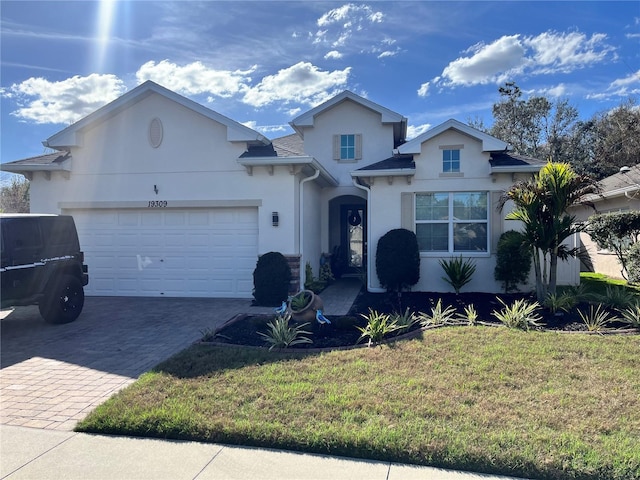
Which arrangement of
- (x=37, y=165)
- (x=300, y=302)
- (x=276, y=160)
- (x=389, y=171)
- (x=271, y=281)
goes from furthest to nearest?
(x=389, y=171)
(x=37, y=165)
(x=276, y=160)
(x=271, y=281)
(x=300, y=302)

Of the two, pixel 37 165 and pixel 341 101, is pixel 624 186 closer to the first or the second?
pixel 341 101

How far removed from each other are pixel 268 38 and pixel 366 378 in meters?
9.37

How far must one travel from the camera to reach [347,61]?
524 inches

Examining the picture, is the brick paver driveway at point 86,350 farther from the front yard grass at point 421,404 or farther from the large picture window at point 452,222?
the large picture window at point 452,222

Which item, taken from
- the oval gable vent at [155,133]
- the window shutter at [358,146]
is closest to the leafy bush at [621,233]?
the window shutter at [358,146]

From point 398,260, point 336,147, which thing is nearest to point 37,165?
point 336,147

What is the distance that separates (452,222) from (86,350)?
30.3 ft

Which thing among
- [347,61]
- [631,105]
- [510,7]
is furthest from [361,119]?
[631,105]

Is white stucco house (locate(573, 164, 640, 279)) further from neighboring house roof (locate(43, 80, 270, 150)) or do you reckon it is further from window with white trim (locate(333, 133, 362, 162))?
neighboring house roof (locate(43, 80, 270, 150))

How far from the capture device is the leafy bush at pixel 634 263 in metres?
11.0

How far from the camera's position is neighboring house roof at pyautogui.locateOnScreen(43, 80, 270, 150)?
10.7 meters

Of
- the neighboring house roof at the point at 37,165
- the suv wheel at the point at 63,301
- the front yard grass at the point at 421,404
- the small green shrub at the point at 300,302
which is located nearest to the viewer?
the front yard grass at the point at 421,404

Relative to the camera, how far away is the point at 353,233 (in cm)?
1662

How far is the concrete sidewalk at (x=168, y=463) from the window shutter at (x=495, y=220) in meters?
8.85
